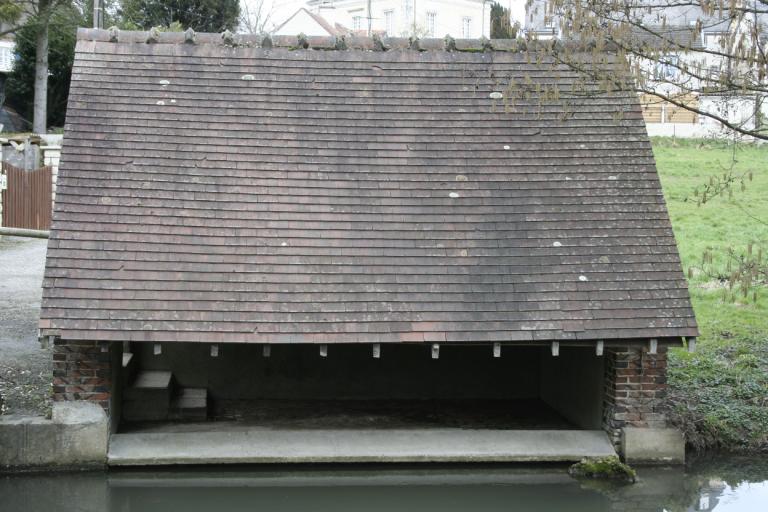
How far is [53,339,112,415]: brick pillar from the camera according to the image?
8.68 metres

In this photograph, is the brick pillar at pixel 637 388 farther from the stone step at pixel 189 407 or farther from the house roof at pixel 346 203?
the stone step at pixel 189 407

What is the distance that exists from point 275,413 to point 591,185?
4408mm

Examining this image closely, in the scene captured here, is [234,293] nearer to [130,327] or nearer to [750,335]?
A: [130,327]

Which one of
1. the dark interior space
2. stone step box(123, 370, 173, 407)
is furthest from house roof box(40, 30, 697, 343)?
stone step box(123, 370, 173, 407)

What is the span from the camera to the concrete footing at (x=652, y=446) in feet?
29.8

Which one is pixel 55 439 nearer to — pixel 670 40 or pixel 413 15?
pixel 670 40

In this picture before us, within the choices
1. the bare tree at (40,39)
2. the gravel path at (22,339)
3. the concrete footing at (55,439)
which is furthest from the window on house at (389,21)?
the concrete footing at (55,439)

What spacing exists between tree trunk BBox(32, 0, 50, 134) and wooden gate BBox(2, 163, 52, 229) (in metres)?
6.39

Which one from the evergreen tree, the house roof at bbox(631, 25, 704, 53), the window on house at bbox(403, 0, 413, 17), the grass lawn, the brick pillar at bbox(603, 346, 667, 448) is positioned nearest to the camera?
the house roof at bbox(631, 25, 704, 53)

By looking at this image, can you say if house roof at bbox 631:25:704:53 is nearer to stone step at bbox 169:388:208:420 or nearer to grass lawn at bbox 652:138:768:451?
grass lawn at bbox 652:138:768:451

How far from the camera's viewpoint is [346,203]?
9.58m

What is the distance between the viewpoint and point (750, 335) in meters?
12.9

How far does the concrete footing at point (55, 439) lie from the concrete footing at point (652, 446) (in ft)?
16.8

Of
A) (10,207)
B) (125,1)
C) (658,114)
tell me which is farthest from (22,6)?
(658,114)
